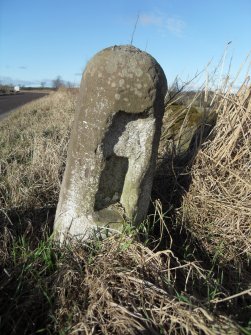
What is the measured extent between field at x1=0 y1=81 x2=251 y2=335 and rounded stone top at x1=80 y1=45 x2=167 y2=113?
33.6 inches

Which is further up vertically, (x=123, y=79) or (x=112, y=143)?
(x=123, y=79)

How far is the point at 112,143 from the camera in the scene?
8.68 feet

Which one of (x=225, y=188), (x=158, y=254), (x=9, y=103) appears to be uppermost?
(x=225, y=188)

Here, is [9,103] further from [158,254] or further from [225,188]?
[158,254]

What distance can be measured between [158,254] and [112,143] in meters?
0.82

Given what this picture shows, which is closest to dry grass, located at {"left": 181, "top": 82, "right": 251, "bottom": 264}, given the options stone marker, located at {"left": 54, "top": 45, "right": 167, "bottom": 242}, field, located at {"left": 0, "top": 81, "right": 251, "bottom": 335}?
field, located at {"left": 0, "top": 81, "right": 251, "bottom": 335}

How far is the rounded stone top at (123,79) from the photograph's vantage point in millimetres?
2471

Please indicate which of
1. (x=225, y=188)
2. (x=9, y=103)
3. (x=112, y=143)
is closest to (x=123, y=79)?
(x=112, y=143)

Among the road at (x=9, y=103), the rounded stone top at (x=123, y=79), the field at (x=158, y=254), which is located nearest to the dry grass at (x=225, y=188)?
the field at (x=158, y=254)

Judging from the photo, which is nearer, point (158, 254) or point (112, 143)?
point (158, 254)

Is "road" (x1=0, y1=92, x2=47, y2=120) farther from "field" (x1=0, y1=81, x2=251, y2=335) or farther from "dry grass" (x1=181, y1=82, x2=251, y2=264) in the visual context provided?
"dry grass" (x1=181, y1=82, x2=251, y2=264)

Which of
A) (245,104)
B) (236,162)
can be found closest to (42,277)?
(236,162)

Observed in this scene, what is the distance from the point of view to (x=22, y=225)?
9.87ft

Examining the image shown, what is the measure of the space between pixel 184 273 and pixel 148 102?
1130mm
